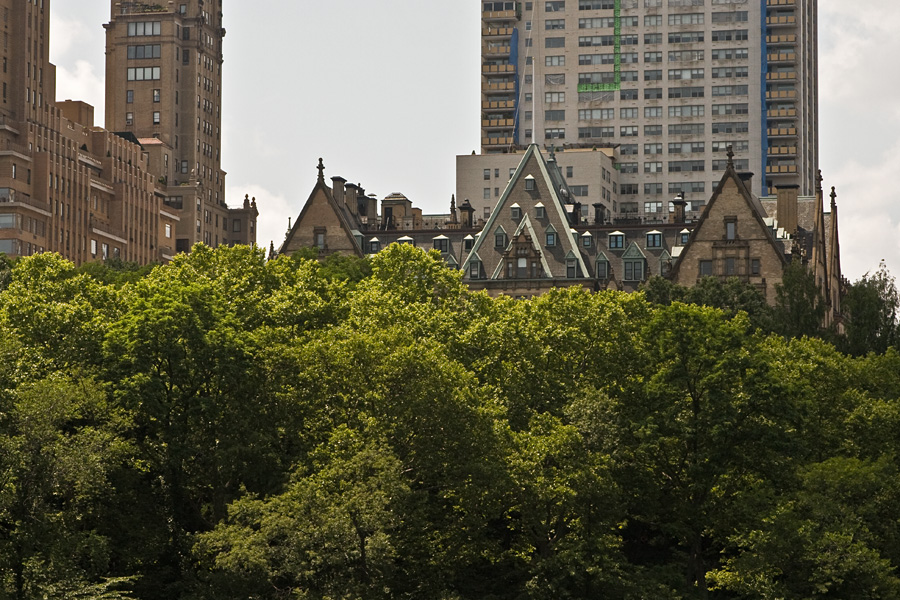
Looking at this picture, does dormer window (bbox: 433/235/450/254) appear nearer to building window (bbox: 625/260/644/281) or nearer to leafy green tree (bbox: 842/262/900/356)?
building window (bbox: 625/260/644/281)

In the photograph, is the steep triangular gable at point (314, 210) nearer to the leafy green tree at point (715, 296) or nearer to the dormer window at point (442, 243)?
the dormer window at point (442, 243)

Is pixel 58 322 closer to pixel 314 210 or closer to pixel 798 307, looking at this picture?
pixel 798 307

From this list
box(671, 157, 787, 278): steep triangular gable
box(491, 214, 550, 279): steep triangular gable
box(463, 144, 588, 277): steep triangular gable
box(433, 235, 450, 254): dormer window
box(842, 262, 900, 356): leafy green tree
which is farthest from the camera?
box(433, 235, 450, 254): dormer window

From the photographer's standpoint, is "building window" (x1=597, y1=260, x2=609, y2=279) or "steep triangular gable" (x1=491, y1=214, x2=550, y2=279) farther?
"building window" (x1=597, y1=260, x2=609, y2=279)

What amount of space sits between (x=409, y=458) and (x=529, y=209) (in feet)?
294

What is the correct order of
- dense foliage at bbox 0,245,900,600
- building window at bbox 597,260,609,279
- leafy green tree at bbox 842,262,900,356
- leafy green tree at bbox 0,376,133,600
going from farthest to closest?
building window at bbox 597,260,609,279 → leafy green tree at bbox 842,262,900,356 → dense foliage at bbox 0,245,900,600 → leafy green tree at bbox 0,376,133,600

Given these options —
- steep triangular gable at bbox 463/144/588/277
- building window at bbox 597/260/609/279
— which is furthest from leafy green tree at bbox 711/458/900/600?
building window at bbox 597/260/609/279

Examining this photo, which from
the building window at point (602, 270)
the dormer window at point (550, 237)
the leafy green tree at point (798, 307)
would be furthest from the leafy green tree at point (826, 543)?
the building window at point (602, 270)

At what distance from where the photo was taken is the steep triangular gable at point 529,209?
604 feet

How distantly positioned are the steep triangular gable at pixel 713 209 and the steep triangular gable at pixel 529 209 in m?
11.3

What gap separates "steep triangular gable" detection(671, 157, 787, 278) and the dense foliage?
65.5 meters

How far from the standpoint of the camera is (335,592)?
91188mm

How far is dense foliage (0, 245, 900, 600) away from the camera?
301 ft

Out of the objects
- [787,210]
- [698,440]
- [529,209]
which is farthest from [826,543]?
[787,210]
